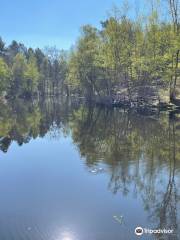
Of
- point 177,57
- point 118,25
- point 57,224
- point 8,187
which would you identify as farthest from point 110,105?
point 57,224

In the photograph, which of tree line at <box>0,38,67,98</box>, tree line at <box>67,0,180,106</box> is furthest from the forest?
tree line at <box>0,38,67,98</box>

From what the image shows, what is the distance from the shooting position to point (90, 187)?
64.8 ft

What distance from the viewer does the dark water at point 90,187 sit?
1427 cm

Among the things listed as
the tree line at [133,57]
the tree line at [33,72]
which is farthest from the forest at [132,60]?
the tree line at [33,72]

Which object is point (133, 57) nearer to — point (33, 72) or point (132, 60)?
point (132, 60)

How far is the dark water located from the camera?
14.3 m

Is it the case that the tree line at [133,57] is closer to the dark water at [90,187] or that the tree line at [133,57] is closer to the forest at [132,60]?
the forest at [132,60]

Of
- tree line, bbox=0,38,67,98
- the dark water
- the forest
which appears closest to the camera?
the dark water

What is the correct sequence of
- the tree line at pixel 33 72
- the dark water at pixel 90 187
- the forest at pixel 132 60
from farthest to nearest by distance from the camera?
the tree line at pixel 33 72 → the forest at pixel 132 60 → the dark water at pixel 90 187

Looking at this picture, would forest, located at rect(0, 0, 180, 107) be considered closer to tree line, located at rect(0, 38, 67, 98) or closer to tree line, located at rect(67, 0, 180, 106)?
tree line, located at rect(67, 0, 180, 106)

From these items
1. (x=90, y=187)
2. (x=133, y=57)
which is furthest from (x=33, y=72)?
(x=90, y=187)

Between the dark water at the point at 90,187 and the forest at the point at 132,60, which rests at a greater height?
the forest at the point at 132,60

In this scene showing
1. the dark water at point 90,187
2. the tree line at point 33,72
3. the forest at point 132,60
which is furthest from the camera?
the tree line at point 33,72

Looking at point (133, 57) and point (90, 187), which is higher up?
point (133, 57)
